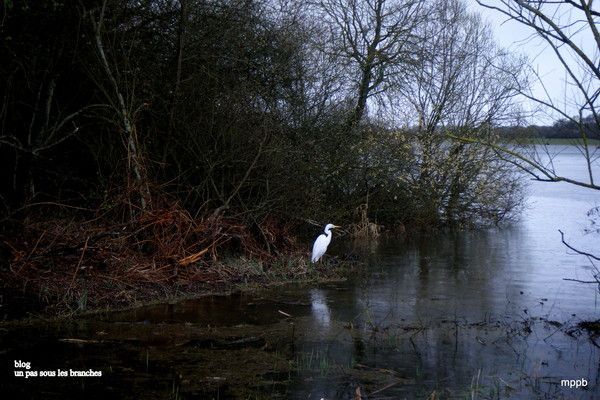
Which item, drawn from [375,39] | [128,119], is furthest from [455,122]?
[128,119]

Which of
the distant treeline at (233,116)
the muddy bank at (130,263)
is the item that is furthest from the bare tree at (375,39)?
the muddy bank at (130,263)

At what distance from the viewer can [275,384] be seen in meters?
7.16

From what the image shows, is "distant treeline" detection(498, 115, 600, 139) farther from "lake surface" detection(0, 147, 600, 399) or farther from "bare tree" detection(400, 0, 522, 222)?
"bare tree" detection(400, 0, 522, 222)

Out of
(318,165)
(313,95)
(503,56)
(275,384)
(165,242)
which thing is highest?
(503,56)

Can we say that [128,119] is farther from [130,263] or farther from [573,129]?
[573,129]

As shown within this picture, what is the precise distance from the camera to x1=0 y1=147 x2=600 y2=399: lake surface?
278 inches

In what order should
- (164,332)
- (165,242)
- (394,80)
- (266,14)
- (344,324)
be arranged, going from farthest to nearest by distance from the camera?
1. (394,80)
2. (266,14)
3. (165,242)
4. (344,324)
5. (164,332)

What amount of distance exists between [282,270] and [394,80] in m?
11.2

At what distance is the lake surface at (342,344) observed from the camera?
707 cm

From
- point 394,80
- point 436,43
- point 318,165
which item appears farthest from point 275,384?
point 436,43

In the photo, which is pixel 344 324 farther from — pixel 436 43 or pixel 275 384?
pixel 436 43

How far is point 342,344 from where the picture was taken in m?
8.81

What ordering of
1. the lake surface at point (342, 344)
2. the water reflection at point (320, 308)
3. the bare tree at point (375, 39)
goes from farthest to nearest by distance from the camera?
the bare tree at point (375, 39) < the water reflection at point (320, 308) < the lake surface at point (342, 344)

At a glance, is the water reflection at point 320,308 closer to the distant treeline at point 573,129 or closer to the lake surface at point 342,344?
the lake surface at point 342,344
